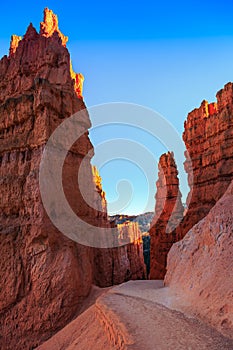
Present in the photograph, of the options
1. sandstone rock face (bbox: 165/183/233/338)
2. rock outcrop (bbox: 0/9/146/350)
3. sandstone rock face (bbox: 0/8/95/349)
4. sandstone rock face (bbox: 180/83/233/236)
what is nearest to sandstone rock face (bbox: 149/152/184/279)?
sandstone rock face (bbox: 180/83/233/236)

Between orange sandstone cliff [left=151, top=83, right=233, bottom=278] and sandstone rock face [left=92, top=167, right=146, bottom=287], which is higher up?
orange sandstone cliff [left=151, top=83, right=233, bottom=278]

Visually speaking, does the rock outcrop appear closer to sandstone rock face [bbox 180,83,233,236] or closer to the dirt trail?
the dirt trail

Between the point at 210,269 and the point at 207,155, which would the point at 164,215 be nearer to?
the point at 207,155

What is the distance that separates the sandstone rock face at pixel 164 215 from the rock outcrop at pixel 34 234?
1956cm

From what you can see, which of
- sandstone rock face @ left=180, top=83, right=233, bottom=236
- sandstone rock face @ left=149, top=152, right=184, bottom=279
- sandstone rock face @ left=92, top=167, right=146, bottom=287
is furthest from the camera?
sandstone rock face @ left=149, top=152, right=184, bottom=279

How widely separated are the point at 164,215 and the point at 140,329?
2918 centimetres

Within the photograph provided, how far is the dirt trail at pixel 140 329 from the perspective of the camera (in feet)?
16.1

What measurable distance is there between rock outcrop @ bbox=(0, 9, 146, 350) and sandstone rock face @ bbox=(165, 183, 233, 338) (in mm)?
4662

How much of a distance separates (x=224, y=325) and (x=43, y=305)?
7727mm

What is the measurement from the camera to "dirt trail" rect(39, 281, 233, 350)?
4910mm

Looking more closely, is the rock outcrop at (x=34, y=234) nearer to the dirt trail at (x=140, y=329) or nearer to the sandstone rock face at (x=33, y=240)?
the sandstone rock face at (x=33, y=240)

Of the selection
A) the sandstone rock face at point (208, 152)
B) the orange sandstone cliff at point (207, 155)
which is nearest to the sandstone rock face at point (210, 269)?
the orange sandstone cliff at point (207, 155)

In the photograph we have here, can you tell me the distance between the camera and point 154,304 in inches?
295

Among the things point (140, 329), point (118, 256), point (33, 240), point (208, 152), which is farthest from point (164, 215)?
point (140, 329)
